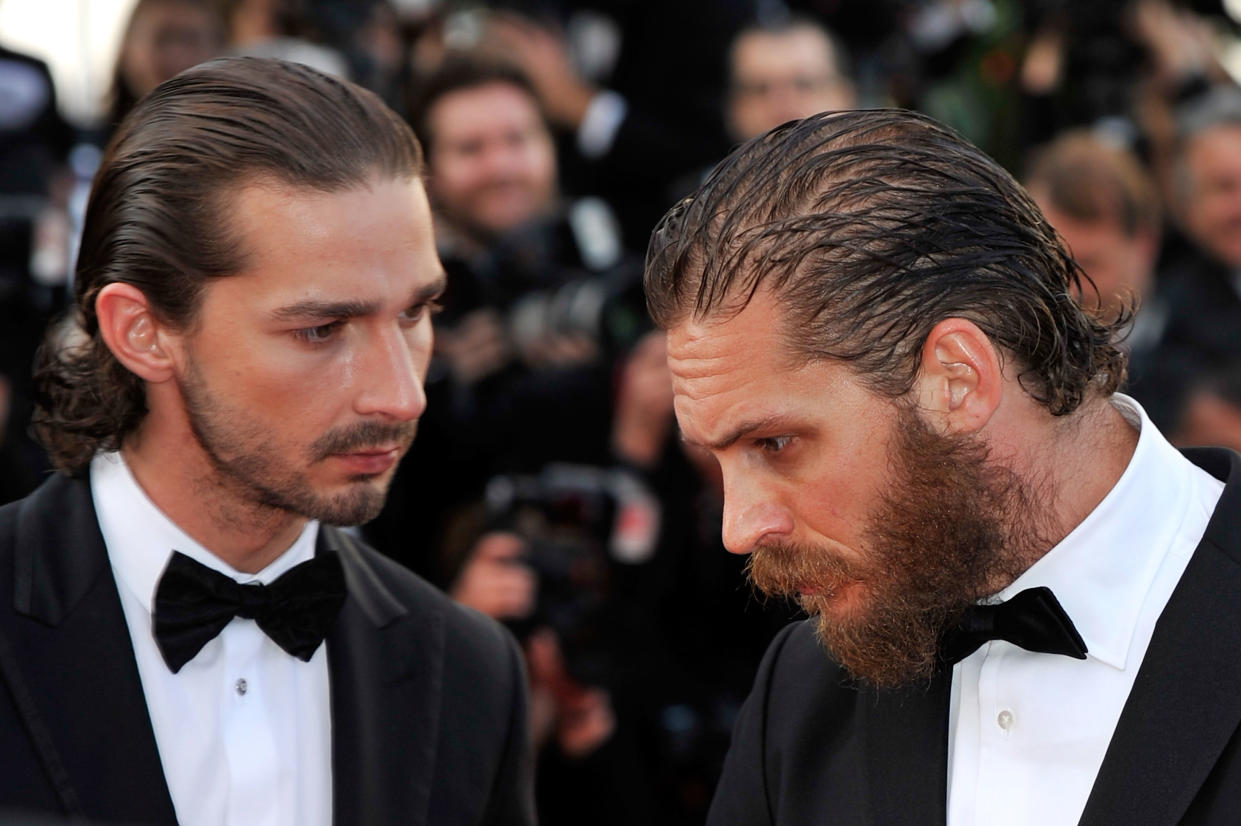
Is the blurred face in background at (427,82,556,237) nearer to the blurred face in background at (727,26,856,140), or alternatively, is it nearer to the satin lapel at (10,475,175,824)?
the blurred face in background at (727,26,856,140)

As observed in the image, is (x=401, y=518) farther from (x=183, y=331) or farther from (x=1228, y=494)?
(x=1228, y=494)

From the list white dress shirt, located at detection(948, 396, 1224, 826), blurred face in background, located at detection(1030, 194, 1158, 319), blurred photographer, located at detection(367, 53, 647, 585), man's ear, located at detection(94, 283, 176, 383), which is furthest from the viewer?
blurred face in background, located at detection(1030, 194, 1158, 319)

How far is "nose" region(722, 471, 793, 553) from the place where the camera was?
7.50 ft

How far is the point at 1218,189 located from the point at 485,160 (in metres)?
2.56

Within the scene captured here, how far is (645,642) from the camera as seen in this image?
172 inches

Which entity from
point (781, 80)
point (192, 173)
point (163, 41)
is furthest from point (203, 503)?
point (781, 80)

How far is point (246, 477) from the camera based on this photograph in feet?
8.40

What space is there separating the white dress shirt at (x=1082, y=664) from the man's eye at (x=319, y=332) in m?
1.13

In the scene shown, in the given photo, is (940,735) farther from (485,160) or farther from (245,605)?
(485,160)

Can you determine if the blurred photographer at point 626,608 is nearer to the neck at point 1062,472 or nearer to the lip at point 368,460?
the lip at point 368,460

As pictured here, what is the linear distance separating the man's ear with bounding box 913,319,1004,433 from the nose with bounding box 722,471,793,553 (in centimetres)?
26

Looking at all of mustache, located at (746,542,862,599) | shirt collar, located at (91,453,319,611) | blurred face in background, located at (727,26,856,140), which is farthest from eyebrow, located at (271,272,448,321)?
blurred face in background, located at (727,26,856,140)

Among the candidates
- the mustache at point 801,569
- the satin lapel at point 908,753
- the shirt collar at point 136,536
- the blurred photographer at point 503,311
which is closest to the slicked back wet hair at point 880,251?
the mustache at point 801,569

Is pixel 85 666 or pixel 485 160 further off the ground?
pixel 85 666
